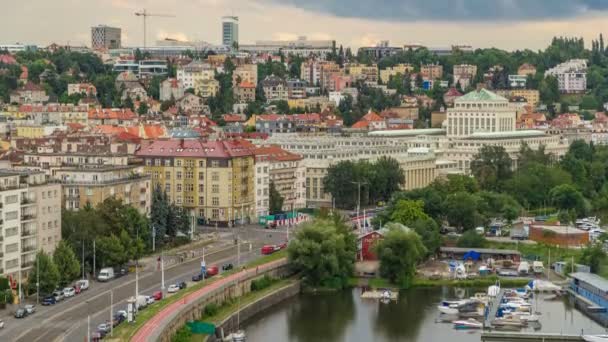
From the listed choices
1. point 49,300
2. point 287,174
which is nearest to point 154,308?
point 49,300

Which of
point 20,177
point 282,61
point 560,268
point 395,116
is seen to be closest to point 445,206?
point 560,268

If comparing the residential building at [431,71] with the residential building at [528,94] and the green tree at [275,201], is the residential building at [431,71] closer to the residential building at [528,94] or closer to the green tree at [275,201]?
the residential building at [528,94]

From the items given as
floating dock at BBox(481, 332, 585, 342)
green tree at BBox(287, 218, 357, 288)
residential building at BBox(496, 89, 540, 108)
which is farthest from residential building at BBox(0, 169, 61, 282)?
residential building at BBox(496, 89, 540, 108)

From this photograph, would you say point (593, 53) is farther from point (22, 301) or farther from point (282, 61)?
point (22, 301)

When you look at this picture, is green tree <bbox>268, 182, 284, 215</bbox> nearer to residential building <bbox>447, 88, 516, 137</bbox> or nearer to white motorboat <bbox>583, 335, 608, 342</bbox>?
white motorboat <bbox>583, 335, 608, 342</bbox>

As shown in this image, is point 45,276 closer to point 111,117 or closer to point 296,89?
point 111,117

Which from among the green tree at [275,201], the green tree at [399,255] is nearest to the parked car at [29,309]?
the green tree at [399,255]
